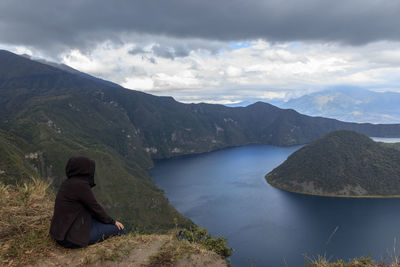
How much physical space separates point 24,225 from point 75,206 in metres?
2.64

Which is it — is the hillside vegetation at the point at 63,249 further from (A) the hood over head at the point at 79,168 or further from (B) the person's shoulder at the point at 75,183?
(A) the hood over head at the point at 79,168

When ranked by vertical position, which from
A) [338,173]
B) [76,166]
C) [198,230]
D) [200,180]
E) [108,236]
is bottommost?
[200,180]

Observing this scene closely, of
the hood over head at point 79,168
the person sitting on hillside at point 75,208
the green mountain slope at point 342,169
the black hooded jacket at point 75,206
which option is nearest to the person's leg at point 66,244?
the person sitting on hillside at point 75,208

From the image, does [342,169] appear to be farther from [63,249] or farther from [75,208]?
[75,208]

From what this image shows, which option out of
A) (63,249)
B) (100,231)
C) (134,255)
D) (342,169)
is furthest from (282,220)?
(63,249)

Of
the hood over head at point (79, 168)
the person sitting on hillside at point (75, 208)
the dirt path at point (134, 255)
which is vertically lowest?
the dirt path at point (134, 255)

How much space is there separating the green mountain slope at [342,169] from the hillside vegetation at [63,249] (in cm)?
15268

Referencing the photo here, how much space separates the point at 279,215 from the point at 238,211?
56.9 feet

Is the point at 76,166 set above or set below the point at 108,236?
above

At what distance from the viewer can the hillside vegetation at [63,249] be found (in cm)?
752

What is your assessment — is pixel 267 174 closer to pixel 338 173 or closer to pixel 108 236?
pixel 338 173

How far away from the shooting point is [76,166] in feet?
25.2

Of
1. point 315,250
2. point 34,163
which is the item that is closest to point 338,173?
point 315,250

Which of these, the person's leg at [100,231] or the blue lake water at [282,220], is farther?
the blue lake water at [282,220]
